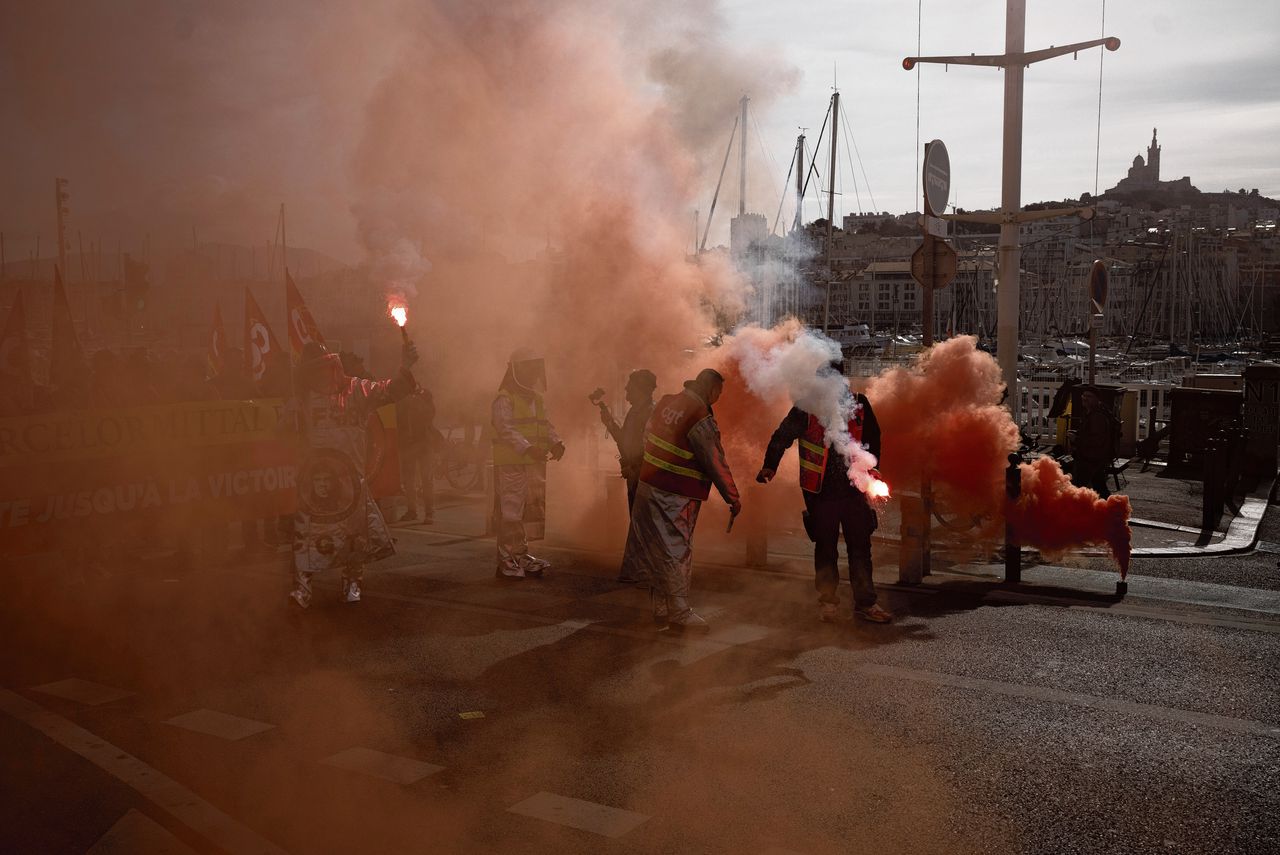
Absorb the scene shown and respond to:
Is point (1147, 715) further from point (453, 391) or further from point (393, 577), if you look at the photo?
point (453, 391)

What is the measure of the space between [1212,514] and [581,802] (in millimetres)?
9539

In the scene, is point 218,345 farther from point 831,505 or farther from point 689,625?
point 831,505

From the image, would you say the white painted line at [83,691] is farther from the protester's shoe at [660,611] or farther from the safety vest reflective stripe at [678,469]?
the safety vest reflective stripe at [678,469]

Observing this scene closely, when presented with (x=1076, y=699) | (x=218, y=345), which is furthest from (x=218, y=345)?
(x=1076, y=699)

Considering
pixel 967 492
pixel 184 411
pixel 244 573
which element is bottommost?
pixel 244 573

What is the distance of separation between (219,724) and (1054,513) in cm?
695

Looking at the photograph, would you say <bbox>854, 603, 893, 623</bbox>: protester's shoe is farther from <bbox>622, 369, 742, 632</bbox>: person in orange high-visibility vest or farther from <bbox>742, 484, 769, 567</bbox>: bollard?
<bbox>742, 484, 769, 567</bbox>: bollard

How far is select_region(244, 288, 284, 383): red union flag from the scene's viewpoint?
39.5 ft

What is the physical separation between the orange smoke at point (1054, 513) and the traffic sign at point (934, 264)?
304cm

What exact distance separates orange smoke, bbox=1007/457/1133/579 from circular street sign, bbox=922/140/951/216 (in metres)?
3.67

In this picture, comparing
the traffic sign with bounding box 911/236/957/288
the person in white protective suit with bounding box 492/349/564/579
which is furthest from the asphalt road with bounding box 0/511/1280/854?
the traffic sign with bounding box 911/236/957/288

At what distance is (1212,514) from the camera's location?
37.8 ft

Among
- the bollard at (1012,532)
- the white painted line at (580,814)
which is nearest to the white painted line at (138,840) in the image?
the white painted line at (580,814)

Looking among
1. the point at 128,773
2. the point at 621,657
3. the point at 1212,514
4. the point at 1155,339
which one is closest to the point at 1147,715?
the point at 621,657
